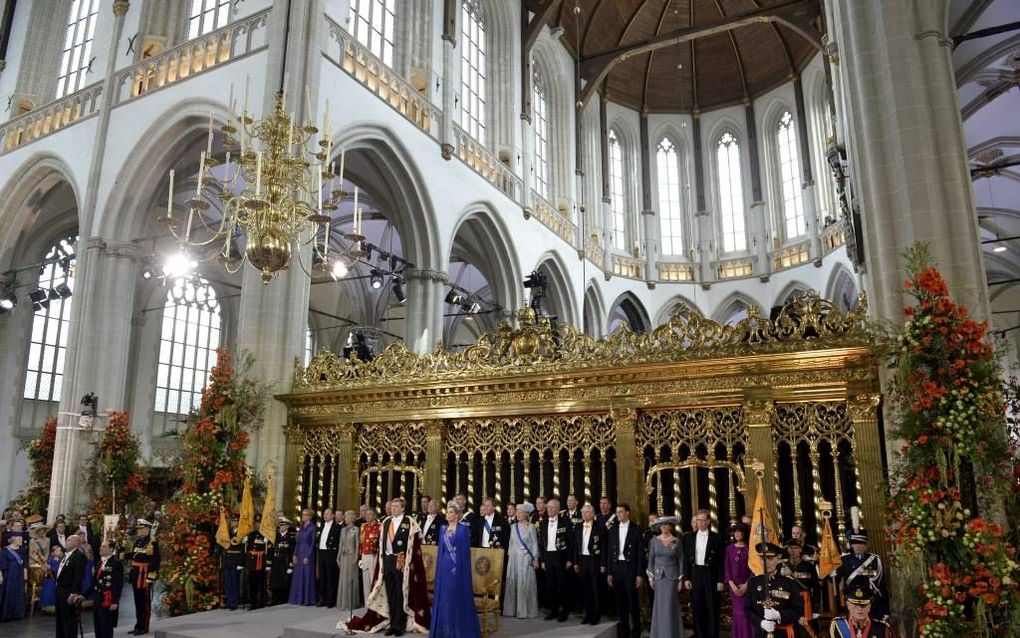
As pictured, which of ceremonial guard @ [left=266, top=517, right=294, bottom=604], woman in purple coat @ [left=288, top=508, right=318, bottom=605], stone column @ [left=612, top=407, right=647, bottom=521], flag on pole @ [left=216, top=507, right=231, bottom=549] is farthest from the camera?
ceremonial guard @ [left=266, top=517, right=294, bottom=604]

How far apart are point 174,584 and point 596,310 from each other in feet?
49.5

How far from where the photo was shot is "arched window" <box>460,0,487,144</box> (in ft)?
56.3

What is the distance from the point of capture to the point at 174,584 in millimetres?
9188

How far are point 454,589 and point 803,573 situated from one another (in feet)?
Result: 10.1

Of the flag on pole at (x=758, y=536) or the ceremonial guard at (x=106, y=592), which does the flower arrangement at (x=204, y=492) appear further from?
the flag on pole at (x=758, y=536)

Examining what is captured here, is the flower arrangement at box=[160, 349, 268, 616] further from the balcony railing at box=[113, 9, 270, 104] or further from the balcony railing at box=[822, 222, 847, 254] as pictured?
the balcony railing at box=[822, 222, 847, 254]

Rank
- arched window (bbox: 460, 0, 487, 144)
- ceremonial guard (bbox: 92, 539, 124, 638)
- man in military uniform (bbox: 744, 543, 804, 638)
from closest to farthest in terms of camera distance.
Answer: man in military uniform (bbox: 744, 543, 804, 638), ceremonial guard (bbox: 92, 539, 124, 638), arched window (bbox: 460, 0, 487, 144)

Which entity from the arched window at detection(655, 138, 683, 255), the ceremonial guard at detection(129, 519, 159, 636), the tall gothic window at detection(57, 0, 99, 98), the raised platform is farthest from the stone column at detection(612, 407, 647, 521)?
the arched window at detection(655, 138, 683, 255)

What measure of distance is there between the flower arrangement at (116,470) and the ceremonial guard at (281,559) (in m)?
4.14

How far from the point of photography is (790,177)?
23.6 meters

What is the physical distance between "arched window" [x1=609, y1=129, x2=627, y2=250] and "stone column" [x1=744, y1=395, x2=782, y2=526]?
54.4 ft

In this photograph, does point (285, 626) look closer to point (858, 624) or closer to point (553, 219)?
point (858, 624)

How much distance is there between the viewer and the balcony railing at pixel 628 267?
2373cm

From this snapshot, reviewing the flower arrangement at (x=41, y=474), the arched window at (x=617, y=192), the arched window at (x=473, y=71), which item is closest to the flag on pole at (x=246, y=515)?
the flower arrangement at (x=41, y=474)
